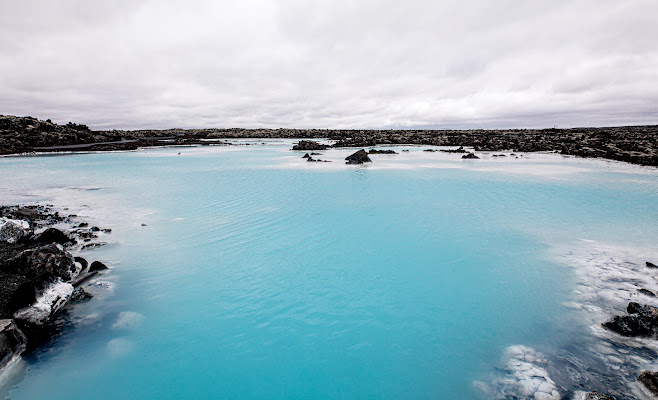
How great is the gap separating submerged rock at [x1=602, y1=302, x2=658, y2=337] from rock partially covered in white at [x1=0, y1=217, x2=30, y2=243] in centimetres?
1385

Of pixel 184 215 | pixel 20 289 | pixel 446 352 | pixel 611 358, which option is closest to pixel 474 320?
pixel 446 352

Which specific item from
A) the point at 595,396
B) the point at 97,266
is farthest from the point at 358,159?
the point at 595,396

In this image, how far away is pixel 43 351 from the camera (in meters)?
5.17

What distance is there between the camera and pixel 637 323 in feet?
17.0

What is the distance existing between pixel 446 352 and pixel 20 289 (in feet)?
24.7

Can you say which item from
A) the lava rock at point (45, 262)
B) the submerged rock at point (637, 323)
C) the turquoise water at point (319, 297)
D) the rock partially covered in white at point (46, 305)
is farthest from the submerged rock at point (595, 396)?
the lava rock at point (45, 262)

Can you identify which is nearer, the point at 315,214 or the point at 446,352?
the point at 446,352

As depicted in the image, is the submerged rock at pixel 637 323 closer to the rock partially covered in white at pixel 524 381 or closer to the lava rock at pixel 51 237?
the rock partially covered in white at pixel 524 381

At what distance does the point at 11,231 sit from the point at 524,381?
12.4 metres

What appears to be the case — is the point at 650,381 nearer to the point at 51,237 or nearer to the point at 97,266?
the point at 97,266

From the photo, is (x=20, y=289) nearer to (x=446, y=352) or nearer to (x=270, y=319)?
(x=270, y=319)

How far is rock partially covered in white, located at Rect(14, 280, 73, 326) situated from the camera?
5.38 m

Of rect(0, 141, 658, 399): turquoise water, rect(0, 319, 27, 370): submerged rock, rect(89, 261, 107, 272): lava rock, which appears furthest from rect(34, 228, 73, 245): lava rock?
rect(0, 319, 27, 370): submerged rock

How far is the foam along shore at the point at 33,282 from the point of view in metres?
5.10
